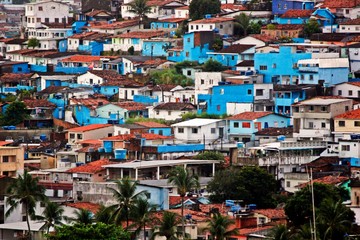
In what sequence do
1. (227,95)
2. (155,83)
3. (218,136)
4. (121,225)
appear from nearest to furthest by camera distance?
(121,225) < (218,136) < (227,95) < (155,83)

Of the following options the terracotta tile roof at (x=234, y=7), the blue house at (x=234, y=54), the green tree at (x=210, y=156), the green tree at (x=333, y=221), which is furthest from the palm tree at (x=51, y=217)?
the terracotta tile roof at (x=234, y=7)

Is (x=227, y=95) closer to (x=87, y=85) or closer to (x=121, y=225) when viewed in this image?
(x=87, y=85)

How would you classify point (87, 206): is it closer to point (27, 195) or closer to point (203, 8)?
point (27, 195)

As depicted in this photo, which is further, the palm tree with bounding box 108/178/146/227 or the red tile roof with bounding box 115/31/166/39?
the red tile roof with bounding box 115/31/166/39

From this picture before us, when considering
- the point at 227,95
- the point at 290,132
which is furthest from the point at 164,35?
the point at 290,132

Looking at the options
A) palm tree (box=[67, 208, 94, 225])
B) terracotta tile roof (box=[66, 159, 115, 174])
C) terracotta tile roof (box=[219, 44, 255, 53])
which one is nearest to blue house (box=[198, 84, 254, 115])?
terracotta tile roof (box=[219, 44, 255, 53])

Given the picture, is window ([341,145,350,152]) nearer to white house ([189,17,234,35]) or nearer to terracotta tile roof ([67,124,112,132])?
terracotta tile roof ([67,124,112,132])
